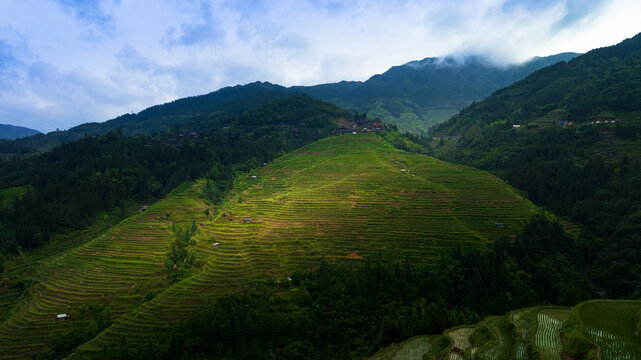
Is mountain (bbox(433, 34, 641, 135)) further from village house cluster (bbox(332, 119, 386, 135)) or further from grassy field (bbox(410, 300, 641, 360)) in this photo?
grassy field (bbox(410, 300, 641, 360))

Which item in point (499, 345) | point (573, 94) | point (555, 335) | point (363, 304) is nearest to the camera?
point (555, 335)

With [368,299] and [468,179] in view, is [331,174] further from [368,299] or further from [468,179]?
[368,299]

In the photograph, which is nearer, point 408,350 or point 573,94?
point 408,350

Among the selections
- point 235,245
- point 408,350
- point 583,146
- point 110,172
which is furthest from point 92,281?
point 583,146

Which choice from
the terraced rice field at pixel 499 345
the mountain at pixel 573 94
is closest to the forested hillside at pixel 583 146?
the mountain at pixel 573 94

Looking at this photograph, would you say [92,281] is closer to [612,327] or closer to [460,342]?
[460,342]

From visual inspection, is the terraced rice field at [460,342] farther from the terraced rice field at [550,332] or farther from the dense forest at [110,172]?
the dense forest at [110,172]

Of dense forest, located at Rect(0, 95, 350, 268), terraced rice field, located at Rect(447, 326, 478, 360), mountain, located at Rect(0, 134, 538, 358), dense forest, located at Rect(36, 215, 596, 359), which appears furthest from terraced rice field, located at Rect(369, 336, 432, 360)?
dense forest, located at Rect(0, 95, 350, 268)
